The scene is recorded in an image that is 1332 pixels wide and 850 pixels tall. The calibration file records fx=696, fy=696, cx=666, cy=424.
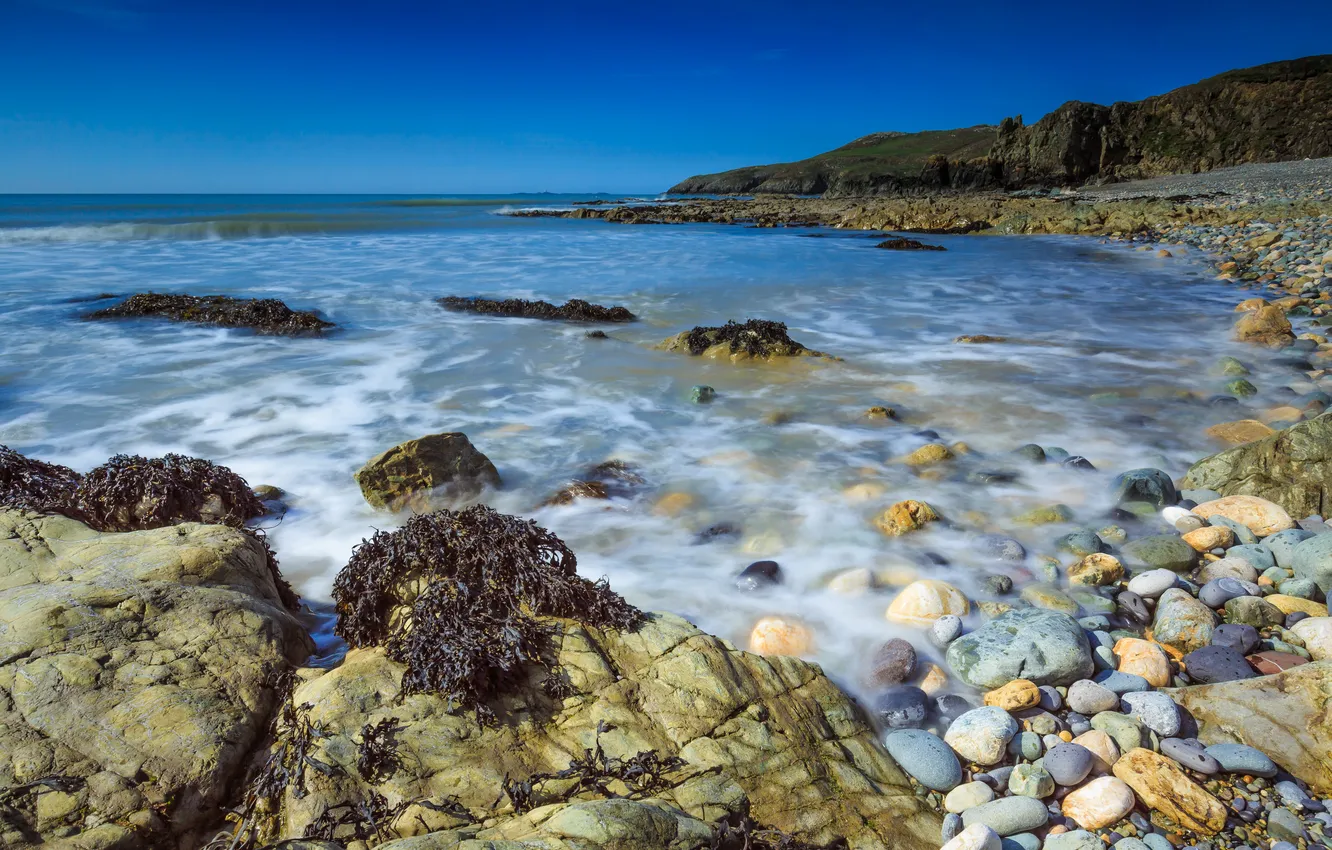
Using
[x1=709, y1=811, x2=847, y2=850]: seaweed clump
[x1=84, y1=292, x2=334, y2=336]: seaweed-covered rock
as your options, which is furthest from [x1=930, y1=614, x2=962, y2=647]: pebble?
[x1=84, y1=292, x2=334, y2=336]: seaweed-covered rock

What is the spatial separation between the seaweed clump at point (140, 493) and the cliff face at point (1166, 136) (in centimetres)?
7117

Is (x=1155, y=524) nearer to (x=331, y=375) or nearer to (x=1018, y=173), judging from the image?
(x=331, y=375)

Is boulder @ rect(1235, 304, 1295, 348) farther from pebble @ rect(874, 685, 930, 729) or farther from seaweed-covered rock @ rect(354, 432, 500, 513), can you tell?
seaweed-covered rock @ rect(354, 432, 500, 513)

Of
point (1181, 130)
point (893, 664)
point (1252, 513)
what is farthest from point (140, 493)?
point (1181, 130)

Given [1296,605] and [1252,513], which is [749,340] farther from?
[1296,605]

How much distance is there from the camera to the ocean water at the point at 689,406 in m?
4.14

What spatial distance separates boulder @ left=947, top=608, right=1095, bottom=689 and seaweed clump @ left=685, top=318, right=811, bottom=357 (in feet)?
19.1

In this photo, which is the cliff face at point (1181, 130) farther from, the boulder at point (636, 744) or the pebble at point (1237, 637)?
the boulder at point (636, 744)

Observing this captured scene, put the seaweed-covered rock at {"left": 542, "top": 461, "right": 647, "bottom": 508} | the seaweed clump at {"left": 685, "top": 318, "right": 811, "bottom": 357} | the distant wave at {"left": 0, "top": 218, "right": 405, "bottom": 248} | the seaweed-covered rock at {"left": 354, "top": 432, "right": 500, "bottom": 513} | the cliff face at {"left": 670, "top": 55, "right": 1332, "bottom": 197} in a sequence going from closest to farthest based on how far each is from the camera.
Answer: the seaweed-covered rock at {"left": 354, "top": 432, "right": 500, "bottom": 513}
the seaweed-covered rock at {"left": 542, "top": 461, "right": 647, "bottom": 508}
the seaweed clump at {"left": 685, "top": 318, "right": 811, "bottom": 357}
the distant wave at {"left": 0, "top": 218, "right": 405, "bottom": 248}
the cliff face at {"left": 670, "top": 55, "right": 1332, "bottom": 197}

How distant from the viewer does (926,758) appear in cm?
246

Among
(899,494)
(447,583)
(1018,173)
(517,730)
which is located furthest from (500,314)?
(1018,173)

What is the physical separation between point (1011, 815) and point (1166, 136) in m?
79.5

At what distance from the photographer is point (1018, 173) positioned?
2594 inches

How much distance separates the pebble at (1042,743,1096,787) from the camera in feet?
7.72
